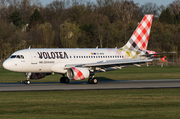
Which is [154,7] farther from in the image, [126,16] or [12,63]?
[12,63]

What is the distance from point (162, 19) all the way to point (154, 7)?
1253 cm

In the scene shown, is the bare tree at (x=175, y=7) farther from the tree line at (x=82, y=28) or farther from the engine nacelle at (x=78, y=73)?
the engine nacelle at (x=78, y=73)

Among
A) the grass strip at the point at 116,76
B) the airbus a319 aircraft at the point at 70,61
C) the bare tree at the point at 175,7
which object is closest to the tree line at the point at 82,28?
the bare tree at the point at 175,7

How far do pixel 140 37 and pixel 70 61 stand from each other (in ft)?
34.9

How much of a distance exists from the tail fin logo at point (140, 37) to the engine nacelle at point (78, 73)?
9.29 m

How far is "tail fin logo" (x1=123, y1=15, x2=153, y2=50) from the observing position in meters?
39.5

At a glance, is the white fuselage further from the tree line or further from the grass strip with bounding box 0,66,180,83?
the tree line

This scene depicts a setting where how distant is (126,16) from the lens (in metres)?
129

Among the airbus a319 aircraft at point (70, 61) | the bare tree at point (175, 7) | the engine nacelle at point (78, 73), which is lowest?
the engine nacelle at point (78, 73)

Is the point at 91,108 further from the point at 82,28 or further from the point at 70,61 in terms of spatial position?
the point at 82,28

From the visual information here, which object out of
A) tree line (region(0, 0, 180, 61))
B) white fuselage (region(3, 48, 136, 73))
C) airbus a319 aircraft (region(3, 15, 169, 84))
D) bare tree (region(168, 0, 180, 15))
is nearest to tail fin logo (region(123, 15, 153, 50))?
airbus a319 aircraft (region(3, 15, 169, 84))

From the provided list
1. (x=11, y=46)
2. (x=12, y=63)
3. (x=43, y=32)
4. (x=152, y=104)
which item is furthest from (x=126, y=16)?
(x=152, y=104)

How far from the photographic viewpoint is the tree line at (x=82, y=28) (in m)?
93.6

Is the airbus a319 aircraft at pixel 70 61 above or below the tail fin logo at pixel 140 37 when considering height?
below
